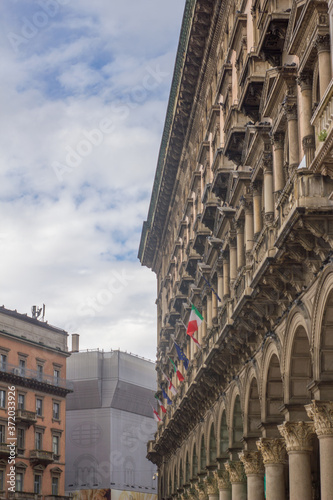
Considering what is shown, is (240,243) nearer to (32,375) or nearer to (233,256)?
(233,256)

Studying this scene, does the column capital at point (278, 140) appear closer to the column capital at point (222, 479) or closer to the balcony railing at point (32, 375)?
the column capital at point (222, 479)

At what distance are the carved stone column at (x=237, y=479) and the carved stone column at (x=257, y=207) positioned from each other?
42.5 ft

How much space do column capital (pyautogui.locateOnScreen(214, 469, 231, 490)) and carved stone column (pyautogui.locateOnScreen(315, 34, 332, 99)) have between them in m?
27.8

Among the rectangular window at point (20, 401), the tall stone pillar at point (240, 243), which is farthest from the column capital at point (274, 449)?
the rectangular window at point (20, 401)

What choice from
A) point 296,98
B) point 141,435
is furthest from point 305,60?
point 141,435

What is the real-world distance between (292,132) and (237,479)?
20.5 meters

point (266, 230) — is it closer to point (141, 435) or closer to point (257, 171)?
point (257, 171)

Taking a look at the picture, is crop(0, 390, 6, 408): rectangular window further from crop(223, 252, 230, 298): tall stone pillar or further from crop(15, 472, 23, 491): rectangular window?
crop(223, 252, 230, 298): tall stone pillar

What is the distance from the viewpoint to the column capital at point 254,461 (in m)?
38.8

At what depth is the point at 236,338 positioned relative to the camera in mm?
39781

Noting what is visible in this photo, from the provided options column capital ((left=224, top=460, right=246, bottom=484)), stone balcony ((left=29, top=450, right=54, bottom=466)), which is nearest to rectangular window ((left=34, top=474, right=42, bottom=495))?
stone balcony ((left=29, top=450, right=54, bottom=466))

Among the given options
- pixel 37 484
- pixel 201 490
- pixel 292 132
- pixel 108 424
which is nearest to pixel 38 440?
pixel 37 484

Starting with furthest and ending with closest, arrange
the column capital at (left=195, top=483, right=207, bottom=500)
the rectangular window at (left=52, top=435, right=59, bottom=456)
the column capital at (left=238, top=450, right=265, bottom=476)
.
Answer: the rectangular window at (left=52, top=435, right=59, bottom=456) → the column capital at (left=195, top=483, right=207, bottom=500) → the column capital at (left=238, top=450, right=265, bottom=476)

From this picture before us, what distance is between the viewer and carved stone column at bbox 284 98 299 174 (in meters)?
29.5
